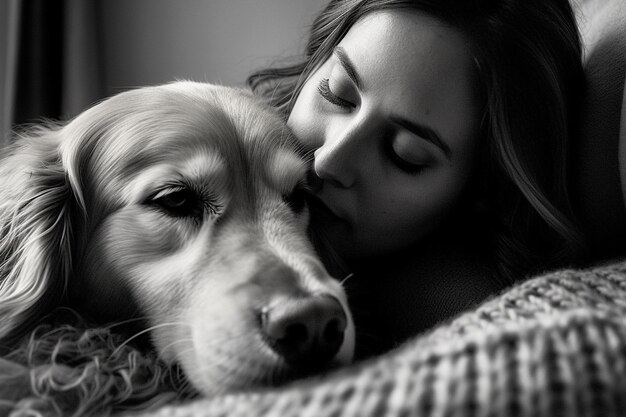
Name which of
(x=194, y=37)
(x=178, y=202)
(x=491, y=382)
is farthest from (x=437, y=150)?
(x=194, y=37)

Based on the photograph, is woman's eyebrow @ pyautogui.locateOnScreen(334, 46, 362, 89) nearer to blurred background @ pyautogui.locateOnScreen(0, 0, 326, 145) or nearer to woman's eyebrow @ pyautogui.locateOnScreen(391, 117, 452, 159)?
woman's eyebrow @ pyautogui.locateOnScreen(391, 117, 452, 159)

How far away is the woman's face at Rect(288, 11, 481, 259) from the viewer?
4.54ft

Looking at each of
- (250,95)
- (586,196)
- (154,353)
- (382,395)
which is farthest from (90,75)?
(382,395)

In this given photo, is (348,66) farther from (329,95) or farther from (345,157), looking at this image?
(345,157)

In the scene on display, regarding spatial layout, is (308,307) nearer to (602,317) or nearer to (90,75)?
(602,317)

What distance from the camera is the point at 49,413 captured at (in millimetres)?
895

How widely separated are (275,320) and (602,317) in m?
0.48

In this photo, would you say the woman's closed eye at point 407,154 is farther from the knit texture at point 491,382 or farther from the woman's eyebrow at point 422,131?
the knit texture at point 491,382

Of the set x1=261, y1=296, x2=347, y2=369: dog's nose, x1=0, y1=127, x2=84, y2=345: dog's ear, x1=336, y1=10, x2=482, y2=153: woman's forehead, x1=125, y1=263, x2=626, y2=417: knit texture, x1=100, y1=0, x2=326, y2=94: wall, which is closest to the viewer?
x1=125, y1=263, x2=626, y2=417: knit texture

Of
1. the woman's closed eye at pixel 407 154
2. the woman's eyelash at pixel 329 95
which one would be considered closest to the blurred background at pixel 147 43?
the woman's eyelash at pixel 329 95

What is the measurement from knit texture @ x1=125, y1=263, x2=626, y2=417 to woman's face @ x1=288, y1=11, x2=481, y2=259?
75 cm

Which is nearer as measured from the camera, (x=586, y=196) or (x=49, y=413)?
(x=49, y=413)

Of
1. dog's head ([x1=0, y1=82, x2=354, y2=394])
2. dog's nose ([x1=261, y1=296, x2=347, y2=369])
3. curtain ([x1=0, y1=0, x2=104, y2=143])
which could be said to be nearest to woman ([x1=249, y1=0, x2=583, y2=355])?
dog's head ([x1=0, y1=82, x2=354, y2=394])

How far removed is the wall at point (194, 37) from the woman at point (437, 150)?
2339 millimetres
